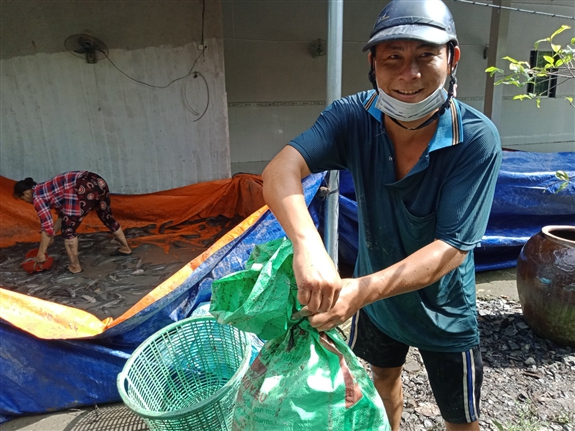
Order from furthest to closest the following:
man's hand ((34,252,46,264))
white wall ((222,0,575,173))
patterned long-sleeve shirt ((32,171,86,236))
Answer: white wall ((222,0,575,173)), man's hand ((34,252,46,264)), patterned long-sleeve shirt ((32,171,86,236))

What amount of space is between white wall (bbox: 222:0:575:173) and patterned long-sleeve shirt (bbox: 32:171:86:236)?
4.17m

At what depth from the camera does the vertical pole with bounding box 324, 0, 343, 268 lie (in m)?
2.96

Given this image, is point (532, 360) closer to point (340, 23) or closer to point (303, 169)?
point (303, 169)

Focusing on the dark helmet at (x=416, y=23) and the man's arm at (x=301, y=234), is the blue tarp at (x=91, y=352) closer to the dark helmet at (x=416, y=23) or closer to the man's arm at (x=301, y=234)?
the man's arm at (x=301, y=234)

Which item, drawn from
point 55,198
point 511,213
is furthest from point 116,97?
point 511,213

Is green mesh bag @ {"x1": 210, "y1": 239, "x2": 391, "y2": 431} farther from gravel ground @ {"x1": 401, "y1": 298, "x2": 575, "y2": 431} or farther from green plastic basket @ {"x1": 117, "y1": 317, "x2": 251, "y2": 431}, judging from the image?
gravel ground @ {"x1": 401, "y1": 298, "x2": 575, "y2": 431}

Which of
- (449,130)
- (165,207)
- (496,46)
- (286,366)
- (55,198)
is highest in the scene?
(496,46)

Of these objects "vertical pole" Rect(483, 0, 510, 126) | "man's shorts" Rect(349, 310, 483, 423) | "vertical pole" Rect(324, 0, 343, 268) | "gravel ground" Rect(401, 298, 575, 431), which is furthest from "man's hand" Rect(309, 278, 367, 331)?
"vertical pole" Rect(483, 0, 510, 126)

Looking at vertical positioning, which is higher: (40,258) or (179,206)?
(179,206)

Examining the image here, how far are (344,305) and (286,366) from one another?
0.32 meters

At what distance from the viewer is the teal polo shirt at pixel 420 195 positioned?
1.33 metres

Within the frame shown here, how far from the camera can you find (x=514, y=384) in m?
2.81

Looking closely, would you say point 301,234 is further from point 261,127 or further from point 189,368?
point 261,127

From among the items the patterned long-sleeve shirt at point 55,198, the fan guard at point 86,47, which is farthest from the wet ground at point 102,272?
the fan guard at point 86,47
